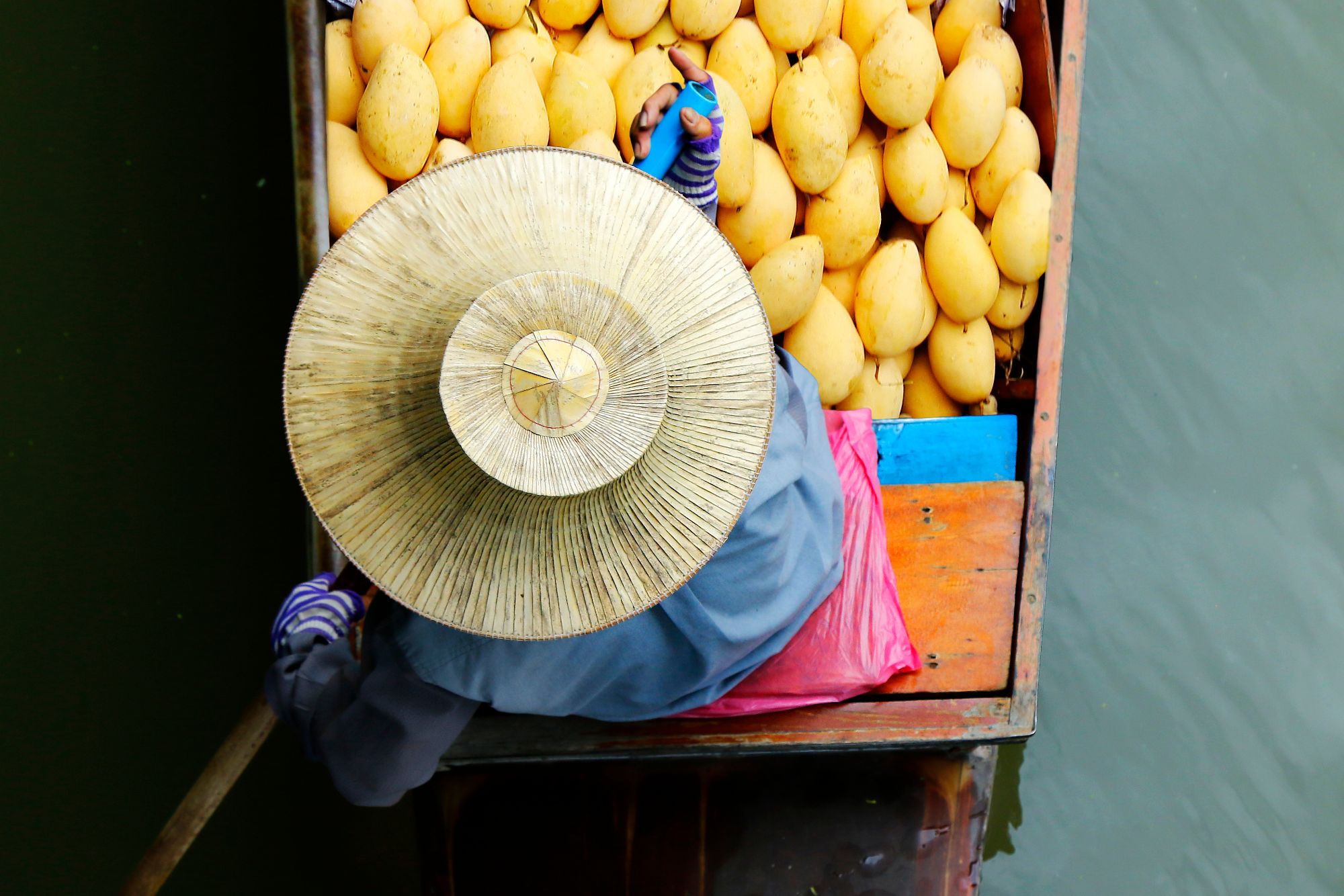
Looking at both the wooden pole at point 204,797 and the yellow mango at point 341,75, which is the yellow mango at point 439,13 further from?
the wooden pole at point 204,797

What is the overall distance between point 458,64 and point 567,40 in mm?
222

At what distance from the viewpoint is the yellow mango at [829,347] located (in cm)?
171

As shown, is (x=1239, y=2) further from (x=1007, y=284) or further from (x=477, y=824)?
(x=477, y=824)

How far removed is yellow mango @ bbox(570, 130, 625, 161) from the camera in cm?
161

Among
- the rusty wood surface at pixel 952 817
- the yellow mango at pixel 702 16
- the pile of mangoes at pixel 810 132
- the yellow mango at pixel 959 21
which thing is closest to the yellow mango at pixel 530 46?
the pile of mangoes at pixel 810 132

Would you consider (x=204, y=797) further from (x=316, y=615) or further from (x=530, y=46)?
(x=530, y=46)

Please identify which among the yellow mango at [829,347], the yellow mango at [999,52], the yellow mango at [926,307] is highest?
the yellow mango at [999,52]

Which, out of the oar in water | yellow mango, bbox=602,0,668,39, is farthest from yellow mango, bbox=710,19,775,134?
the oar in water

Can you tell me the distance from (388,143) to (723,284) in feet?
Answer: 2.99

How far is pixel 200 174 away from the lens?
2107 millimetres

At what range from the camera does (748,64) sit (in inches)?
67.6

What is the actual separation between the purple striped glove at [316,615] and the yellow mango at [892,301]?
95 centimetres

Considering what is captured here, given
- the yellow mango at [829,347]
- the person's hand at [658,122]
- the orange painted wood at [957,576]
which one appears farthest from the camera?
the yellow mango at [829,347]

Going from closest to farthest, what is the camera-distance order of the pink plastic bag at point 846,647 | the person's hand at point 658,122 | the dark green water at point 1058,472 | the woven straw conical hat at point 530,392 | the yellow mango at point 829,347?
1. the woven straw conical hat at point 530,392
2. the person's hand at point 658,122
3. the pink plastic bag at point 846,647
4. the yellow mango at point 829,347
5. the dark green water at point 1058,472
